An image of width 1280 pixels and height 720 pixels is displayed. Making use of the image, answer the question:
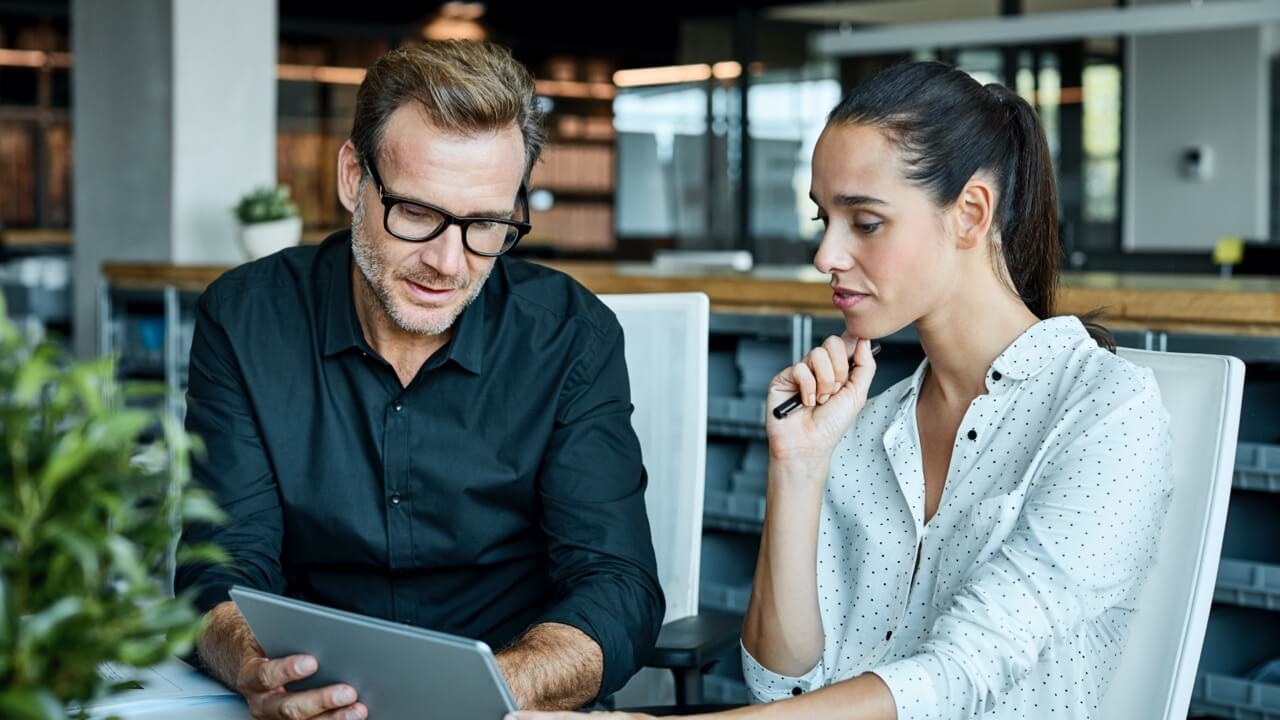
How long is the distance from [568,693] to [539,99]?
0.73 meters

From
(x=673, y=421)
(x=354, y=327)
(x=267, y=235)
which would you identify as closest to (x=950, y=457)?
(x=673, y=421)

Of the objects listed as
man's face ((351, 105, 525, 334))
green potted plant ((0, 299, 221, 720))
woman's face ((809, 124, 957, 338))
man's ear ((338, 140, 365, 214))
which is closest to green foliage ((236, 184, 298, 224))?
man's ear ((338, 140, 365, 214))

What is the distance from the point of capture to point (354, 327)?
67.2 inches

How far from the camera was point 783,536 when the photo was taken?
1.51 meters

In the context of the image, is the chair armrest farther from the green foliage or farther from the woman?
the green foliage

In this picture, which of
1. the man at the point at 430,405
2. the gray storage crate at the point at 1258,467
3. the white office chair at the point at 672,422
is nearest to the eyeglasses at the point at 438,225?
the man at the point at 430,405

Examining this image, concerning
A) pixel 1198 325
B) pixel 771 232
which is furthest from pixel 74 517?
pixel 771 232

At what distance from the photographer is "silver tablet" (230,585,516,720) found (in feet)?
3.25

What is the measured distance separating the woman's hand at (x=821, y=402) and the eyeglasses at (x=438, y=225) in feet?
1.15

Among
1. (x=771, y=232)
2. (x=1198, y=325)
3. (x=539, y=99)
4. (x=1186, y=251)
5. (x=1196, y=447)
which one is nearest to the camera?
(x=1196, y=447)

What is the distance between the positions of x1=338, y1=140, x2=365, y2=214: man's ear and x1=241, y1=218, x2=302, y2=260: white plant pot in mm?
2894

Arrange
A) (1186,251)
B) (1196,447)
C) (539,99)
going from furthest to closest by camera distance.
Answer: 1. (1186,251)
2. (539,99)
3. (1196,447)

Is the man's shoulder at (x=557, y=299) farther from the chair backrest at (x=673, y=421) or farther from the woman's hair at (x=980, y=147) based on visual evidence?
the woman's hair at (x=980, y=147)

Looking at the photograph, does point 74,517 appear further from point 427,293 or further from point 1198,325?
point 1198,325
